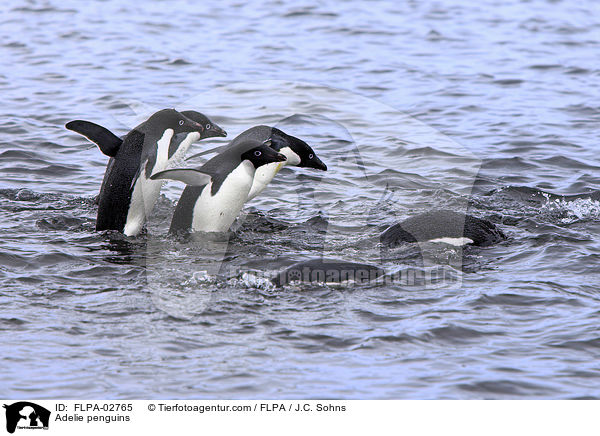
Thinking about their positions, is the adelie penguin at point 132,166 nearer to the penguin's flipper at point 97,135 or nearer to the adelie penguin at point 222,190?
the penguin's flipper at point 97,135

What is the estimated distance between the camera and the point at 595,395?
15.7 feet

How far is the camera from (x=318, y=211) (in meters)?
8.66

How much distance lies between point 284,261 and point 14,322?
2.20 metres

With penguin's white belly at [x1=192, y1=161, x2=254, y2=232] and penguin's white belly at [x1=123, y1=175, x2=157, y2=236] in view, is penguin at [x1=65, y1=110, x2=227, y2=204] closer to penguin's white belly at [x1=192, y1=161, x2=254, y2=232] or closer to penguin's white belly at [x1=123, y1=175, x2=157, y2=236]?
penguin's white belly at [x1=123, y1=175, x2=157, y2=236]

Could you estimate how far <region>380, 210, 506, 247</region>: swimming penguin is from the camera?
714 cm

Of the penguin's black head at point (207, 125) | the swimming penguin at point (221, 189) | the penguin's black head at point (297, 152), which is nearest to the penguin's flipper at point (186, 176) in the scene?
the swimming penguin at point (221, 189)

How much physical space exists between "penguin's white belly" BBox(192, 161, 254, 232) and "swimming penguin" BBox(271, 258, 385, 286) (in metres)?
1.54

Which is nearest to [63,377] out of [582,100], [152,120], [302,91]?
[152,120]

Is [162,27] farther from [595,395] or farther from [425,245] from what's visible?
[595,395]
